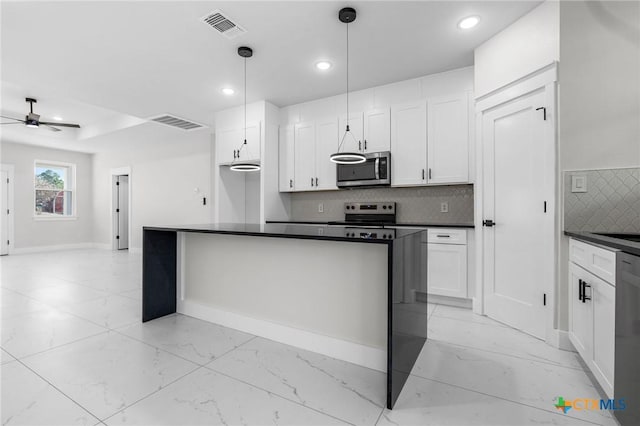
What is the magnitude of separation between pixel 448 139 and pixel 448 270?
1502mm

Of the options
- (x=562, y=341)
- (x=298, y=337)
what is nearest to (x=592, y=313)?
(x=562, y=341)

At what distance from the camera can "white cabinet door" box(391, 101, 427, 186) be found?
363 centimetres

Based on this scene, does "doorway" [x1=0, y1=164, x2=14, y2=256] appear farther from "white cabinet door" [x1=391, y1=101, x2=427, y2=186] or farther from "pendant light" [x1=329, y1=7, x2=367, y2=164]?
"white cabinet door" [x1=391, y1=101, x2=427, y2=186]

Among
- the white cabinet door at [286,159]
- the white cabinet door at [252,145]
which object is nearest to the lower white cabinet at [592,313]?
the white cabinet door at [286,159]

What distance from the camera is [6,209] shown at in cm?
684

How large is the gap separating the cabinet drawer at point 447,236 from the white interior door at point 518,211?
310mm

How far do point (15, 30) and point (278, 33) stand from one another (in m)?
2.33

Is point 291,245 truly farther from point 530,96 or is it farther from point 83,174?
point 83,174

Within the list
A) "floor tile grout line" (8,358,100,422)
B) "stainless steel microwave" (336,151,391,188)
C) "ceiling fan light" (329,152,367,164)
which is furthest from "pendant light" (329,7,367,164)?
"floor tile grout line" (8,358,100,422)

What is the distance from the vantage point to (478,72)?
3021 mm

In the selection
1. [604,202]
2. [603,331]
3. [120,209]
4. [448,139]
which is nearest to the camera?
[603,331]

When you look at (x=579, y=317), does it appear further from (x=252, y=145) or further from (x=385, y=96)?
(x=252, y=145)

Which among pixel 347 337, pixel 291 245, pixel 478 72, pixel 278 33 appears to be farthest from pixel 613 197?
pixel 278 33

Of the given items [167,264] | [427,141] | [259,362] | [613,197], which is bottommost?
[259,362]
